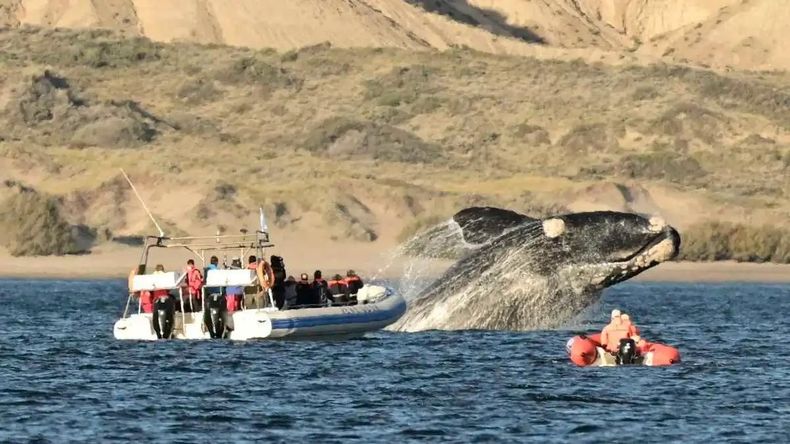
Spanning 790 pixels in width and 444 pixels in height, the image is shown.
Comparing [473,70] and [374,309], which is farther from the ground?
[473,70]

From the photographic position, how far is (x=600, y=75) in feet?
381

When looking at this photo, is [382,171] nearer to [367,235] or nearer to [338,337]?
[367,235]

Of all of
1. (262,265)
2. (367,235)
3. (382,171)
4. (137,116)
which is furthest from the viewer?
(137,116)

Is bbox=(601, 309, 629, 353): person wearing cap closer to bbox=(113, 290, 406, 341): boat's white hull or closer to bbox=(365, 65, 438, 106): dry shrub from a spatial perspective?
bbox=(113, 290, 406, 341): boat's white hull

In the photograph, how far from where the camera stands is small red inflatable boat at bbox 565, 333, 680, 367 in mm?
34906

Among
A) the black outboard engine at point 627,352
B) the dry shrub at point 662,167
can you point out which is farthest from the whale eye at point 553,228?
the dry shrub at point 662,167

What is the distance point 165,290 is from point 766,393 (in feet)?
41.5

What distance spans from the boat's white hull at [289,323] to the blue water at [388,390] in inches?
11.9

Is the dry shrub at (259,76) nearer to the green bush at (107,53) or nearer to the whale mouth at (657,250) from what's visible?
the green bush at (107,53)

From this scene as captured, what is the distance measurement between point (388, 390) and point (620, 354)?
5.40 metres

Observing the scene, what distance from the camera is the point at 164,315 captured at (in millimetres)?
38406

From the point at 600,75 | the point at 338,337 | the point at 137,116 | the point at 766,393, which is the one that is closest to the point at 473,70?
the point at 600,75

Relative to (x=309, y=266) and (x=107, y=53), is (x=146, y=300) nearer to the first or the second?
(x=309, y=266)

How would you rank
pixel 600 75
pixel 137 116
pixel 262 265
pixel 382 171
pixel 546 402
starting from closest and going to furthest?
pixel 546 402
pixel 262 265
pixel 382 171
pixel 137 116
pixel 600 75
